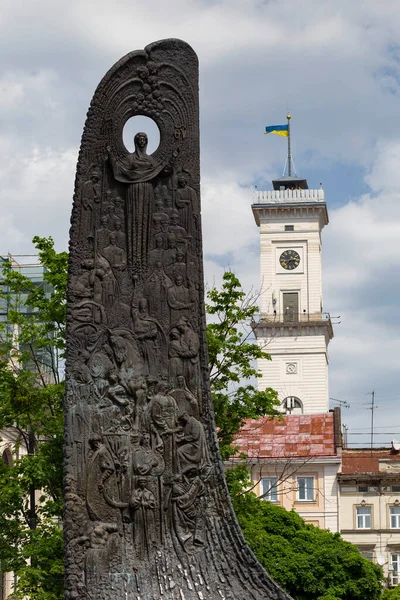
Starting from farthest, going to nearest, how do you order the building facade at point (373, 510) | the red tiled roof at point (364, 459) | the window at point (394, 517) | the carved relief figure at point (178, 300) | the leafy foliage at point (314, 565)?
the red tiled roof at point (364, 459)
the window at point (394, 517)
the building facade at point (373, 510)
the leafy foliage at point (314, 565)
the carved relief figure at point (178, 300)

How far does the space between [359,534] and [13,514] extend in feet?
95.4

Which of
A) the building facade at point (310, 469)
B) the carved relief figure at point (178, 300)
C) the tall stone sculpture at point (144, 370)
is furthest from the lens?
the building facade at point (310, 469)

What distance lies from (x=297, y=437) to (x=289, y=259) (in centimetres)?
2030

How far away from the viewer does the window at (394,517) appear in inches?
1825

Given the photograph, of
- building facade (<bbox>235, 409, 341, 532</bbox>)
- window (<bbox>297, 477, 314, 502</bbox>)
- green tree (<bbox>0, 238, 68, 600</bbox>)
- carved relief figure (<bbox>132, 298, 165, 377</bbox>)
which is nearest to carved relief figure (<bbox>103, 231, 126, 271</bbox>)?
carved relief figure (<bbox>132, 298, 165, 377</bbox>)

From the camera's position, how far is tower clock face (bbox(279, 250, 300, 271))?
65.8 meters

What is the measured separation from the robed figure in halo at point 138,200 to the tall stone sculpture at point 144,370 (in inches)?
0.5

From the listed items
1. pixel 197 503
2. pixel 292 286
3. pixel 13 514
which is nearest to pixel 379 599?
pixel 13 514

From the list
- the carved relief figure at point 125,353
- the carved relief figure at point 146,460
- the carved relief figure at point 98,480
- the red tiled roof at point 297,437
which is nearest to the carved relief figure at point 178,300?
the carved relief figure at point 125,353

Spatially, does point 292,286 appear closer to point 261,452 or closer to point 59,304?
point 261,452

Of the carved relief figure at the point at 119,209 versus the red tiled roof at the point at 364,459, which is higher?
the red tiled roof at the point at 364,459

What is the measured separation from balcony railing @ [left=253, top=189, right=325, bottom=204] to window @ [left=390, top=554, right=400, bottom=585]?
2472cm

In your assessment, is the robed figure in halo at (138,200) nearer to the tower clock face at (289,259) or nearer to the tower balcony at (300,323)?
the tower balcony at (300,323)

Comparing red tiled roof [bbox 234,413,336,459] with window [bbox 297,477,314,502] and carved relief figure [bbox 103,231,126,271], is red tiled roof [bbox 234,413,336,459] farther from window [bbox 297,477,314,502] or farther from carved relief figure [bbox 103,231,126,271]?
carved relief figure [bbox 103,231,126,271]
